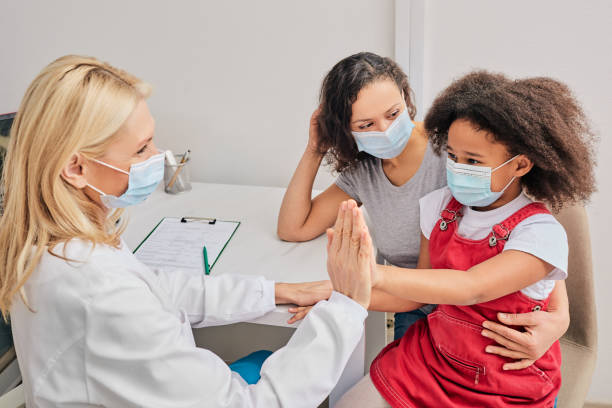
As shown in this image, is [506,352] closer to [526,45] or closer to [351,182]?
[351,182]

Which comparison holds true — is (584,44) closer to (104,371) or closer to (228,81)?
(228,81)

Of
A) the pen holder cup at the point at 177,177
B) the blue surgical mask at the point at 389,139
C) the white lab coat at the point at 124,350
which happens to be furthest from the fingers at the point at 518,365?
the pen holder cup at the point at 177,177

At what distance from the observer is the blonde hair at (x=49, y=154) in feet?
2.80

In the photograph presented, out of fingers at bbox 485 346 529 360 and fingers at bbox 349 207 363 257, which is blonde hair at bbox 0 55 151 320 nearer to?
fingers at bbox 349 207 363 257

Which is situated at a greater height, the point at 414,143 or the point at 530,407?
the point at 414,143

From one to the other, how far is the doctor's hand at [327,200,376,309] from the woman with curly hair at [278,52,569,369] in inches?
8.5

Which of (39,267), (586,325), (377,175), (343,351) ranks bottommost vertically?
(586,325)

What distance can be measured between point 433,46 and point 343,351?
3.68 ft

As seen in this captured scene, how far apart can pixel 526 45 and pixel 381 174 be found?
66 cm

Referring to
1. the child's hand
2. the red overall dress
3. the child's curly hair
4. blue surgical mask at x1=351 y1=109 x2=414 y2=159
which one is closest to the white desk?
the child's hand

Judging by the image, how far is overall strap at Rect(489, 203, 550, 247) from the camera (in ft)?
3.40

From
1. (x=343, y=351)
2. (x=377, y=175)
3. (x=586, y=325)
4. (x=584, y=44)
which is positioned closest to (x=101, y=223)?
(x=343, y=351)

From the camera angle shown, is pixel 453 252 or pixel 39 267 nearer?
pixel 39 267

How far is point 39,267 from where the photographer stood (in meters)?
0.82
